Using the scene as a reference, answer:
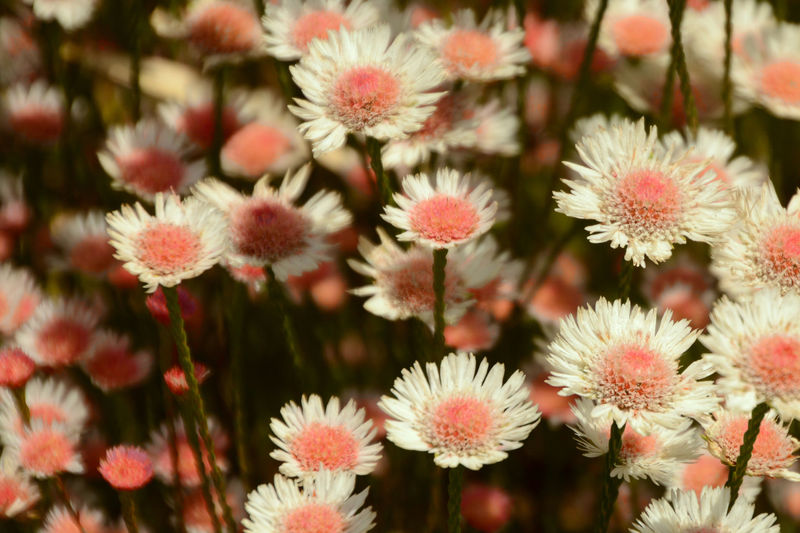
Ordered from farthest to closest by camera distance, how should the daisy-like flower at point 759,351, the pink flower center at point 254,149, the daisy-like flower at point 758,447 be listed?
the pink flower center at point 254,149, the daisy-like flower at point 758,447, the daisy-like flower at point 759,351

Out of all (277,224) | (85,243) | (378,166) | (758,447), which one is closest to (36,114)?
(85,243)

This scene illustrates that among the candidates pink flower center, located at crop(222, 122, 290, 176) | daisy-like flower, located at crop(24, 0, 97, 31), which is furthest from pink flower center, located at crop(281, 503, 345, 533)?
daisy-like flower, located at crop(24, 0, 97, 31)

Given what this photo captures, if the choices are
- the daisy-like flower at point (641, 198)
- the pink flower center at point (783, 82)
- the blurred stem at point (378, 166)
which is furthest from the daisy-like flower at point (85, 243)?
the pink flower center at point (783, 82)

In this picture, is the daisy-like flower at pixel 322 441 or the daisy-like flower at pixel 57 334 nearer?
the daisy-like flower at pixel 322 441

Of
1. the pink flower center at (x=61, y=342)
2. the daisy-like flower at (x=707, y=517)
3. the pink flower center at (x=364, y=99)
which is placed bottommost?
the daisy-like flower at (x=707, y=517)

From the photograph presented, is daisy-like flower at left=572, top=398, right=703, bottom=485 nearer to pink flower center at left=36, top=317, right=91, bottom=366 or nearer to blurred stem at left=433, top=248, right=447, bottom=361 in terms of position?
blurred stem at left=433, top=248, right=447, bottom=361

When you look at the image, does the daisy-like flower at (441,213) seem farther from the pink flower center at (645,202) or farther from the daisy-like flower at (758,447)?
the daisy-like flower at (758,447)

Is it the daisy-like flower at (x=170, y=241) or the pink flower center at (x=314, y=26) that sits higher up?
the pink flower center at (x=314, y=26)
